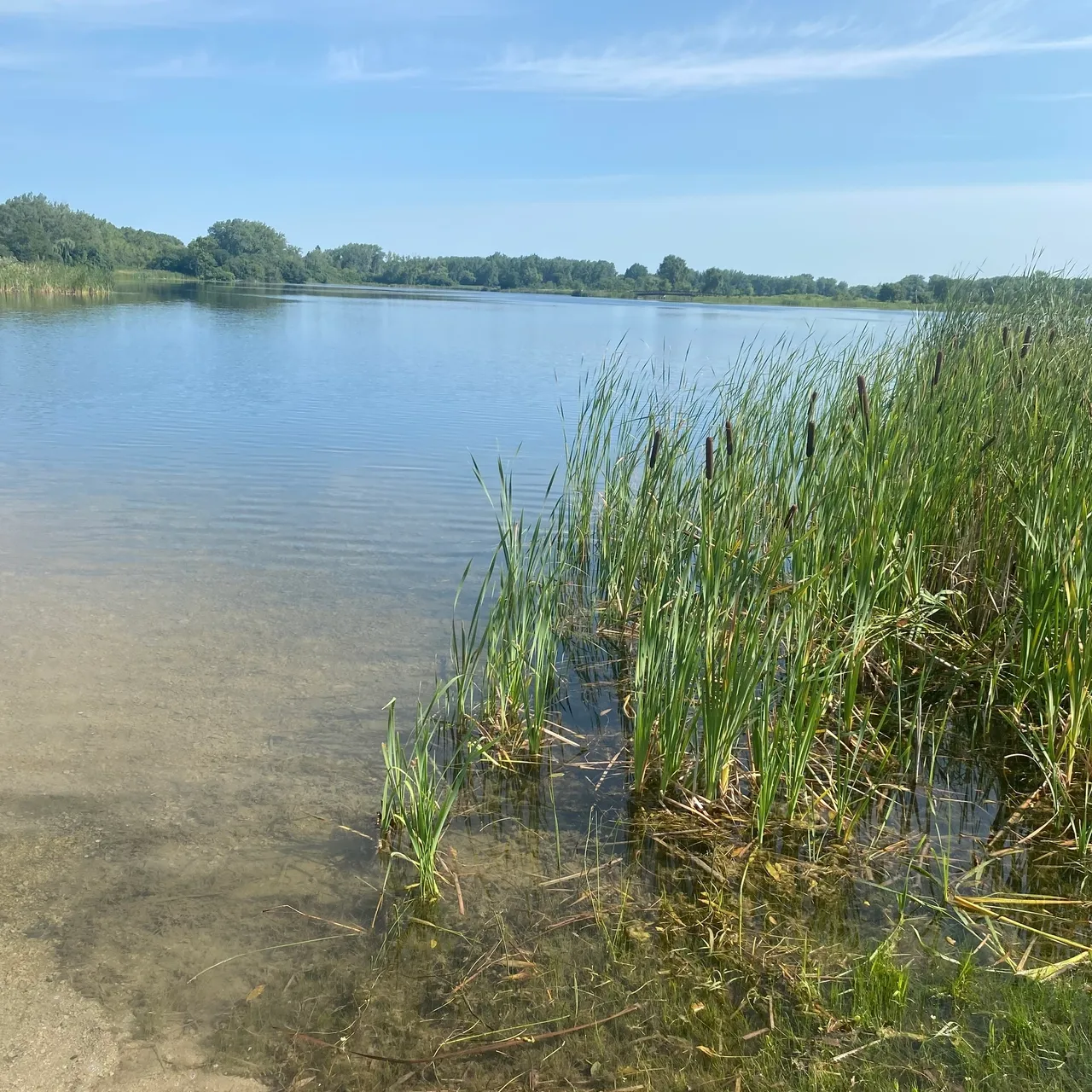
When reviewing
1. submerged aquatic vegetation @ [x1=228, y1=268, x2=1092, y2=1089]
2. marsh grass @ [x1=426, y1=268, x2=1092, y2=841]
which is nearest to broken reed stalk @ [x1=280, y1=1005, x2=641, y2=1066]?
submerged aquatic vegetation @ [x1=228, y1=268, x2=1092, y2=1089]

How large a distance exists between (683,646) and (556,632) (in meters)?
1.68

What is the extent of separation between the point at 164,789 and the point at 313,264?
96.9 metres

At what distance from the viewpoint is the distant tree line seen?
58.8 meters

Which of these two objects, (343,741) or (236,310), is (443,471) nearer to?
(343,741)

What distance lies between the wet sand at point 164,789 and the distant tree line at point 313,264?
4211 centimetres

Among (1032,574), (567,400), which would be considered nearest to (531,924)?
(1032,574)

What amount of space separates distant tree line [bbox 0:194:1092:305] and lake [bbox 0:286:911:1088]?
38259mm

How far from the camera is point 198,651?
4277 mm

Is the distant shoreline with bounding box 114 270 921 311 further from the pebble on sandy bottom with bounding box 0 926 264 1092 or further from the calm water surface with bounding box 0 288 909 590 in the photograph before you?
the pebble on sandy bottom with bounding box 0 926 264 1092

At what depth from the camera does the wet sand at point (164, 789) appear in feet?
6.88

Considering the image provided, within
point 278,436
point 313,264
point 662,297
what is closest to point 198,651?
point 278,436

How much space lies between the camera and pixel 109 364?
14.7 m

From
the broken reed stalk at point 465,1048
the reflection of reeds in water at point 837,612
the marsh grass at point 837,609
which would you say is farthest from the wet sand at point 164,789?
the marsh grass at point 837,609

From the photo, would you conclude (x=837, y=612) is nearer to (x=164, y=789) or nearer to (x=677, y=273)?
(x=164, y=789)
